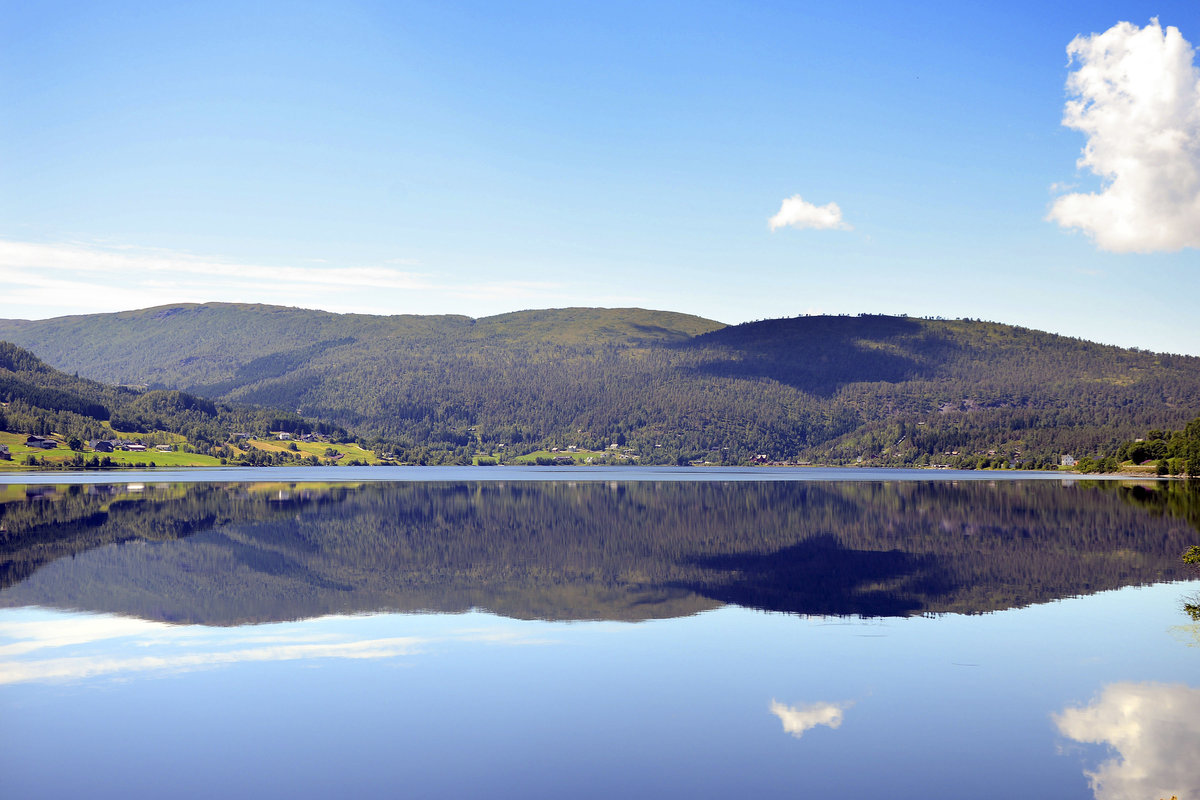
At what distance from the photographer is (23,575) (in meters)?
40.3

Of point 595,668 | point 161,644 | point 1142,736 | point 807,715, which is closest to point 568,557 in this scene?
point 161,644

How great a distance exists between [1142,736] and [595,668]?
12.3m

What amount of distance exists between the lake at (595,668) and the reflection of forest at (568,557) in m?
0.30

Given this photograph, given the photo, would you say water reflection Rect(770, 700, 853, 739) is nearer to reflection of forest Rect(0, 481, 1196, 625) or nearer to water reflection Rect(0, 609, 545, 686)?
water reflection Rect(0, 609, 545, 686)

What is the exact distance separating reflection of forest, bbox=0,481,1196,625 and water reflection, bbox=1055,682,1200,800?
458 inches

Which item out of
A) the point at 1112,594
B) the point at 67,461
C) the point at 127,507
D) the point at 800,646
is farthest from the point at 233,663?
the point at 67,461

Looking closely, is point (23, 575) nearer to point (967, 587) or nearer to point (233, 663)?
point (233, 663)

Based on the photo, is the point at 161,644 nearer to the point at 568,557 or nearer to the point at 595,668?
the point at 595,668

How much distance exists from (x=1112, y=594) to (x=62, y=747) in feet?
117

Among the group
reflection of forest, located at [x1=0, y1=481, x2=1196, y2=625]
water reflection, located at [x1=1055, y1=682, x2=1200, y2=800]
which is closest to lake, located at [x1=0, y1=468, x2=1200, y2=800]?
water reflection, located at [x1=1055, y1=682, x2=1200, y2=800]

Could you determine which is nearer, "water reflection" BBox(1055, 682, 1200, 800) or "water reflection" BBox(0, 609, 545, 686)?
"water reflection" BBox(1055, 682, 1200, 800)

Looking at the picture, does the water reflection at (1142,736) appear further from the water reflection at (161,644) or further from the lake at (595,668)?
the water reflection at (161,644)

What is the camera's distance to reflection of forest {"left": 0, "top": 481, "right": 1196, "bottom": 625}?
117 ft

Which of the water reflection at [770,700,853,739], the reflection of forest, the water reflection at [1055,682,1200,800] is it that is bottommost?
the reflection of forest
